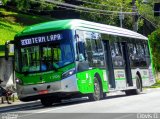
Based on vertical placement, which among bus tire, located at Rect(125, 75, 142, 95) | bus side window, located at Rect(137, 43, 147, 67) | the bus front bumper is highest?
bus side window, located at Rect(137, 43, 147, 67)

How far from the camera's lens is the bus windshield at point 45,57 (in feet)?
67.3

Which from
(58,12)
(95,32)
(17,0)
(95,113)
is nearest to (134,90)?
(95,32)

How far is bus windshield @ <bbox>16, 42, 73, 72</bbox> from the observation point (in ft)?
67.3

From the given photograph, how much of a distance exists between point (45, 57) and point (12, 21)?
4199 centimetres

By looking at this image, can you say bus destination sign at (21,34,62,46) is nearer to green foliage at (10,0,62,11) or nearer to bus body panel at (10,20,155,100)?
bus body panel at (10,20,155,100)

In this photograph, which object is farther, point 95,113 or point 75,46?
point 75,46

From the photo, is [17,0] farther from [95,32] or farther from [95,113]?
[95,113]

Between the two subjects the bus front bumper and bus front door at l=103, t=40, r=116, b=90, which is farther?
bus front door at l=103, t=40, r=116, b=90

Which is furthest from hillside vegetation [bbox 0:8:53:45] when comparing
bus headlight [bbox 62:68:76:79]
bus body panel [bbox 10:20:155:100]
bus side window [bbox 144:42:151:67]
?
bus headlight [bbox 62:68:76:79]

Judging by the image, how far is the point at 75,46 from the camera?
20.8m

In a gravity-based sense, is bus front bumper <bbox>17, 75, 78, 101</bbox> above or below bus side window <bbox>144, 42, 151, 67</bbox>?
below

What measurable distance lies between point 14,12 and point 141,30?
2009cm

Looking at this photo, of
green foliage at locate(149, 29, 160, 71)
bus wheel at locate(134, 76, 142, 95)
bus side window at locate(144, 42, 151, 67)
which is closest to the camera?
bus wheel at locate(134, 76, 142, 95)

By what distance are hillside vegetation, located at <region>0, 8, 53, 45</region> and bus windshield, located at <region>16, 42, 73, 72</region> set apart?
27.0 m
